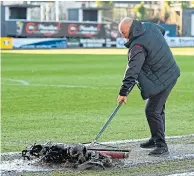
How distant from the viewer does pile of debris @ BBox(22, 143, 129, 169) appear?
828 centimetres

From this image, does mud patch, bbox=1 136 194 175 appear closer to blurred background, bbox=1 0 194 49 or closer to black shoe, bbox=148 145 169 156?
black shoe, bbox=148 145 169 156

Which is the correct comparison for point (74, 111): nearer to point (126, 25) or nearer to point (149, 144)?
point (149, 144)

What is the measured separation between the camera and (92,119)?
13039mm

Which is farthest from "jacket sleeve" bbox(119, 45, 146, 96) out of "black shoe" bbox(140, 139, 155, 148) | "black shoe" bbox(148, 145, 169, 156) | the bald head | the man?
"black shoe" bbox(140, 139, 155, 148)

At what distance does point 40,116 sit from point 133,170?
5.53m

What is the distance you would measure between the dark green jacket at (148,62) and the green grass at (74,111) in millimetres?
1822

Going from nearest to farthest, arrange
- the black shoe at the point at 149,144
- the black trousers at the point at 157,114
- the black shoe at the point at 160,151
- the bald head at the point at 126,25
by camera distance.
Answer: the bald head at the point at 126,25 → the black shoe at the point at 160,151 → the black trousers at the point at 157,114 → the black shoe at the point at 149,144

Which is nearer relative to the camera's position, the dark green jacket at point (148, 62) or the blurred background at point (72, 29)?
the dark green jacket at point (148, 62)

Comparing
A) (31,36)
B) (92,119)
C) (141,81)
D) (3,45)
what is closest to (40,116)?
(92,119)

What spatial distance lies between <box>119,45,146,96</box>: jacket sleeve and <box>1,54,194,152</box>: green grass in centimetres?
180

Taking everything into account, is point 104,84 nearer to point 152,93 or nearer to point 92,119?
point 92,119

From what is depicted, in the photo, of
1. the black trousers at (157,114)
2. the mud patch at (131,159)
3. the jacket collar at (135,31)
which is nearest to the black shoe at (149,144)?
the mud patch at (131,159)

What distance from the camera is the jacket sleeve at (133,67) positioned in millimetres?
8914

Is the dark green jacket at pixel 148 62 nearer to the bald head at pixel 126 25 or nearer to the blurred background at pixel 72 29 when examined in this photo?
the bald head at pixel 126 25
